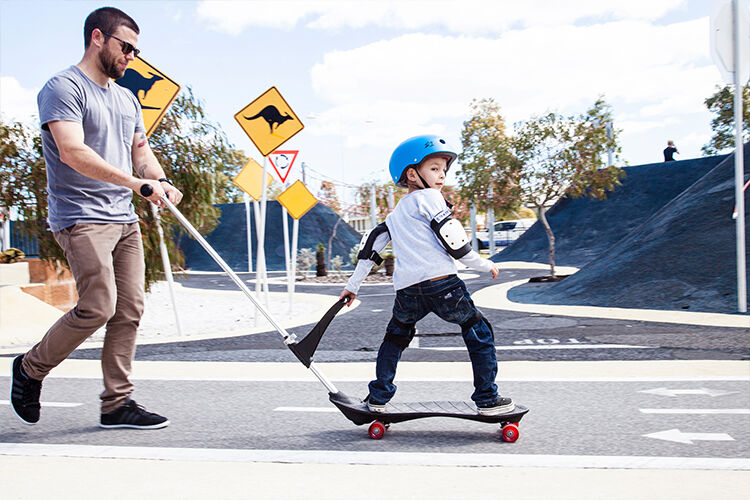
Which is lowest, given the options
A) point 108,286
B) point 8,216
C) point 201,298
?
point 201,298

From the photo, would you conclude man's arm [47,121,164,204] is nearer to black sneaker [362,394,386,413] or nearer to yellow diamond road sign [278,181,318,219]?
black sneaker [362,394,386,413]

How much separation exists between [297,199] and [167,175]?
9.48 ft

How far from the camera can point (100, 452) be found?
345cm

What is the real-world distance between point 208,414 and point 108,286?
3.54 ft

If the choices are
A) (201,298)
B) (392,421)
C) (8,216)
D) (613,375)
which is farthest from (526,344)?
(201,298)

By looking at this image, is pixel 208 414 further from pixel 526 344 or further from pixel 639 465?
pixel 526 344

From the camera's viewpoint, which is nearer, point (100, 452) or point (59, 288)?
point (100, 452)

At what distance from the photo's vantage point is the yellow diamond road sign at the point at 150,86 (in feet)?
23.9

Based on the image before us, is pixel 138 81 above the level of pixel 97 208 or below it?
above

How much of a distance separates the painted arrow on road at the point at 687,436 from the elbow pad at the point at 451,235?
1395 millimetres

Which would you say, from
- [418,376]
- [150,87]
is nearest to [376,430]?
[418,376]

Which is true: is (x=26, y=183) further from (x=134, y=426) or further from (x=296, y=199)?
(x=134, y=426)

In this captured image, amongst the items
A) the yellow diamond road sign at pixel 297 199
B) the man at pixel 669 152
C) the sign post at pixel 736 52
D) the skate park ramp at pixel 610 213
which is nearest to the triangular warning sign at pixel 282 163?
the yellow diamond road sign at pixel 297 199

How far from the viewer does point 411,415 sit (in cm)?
358
